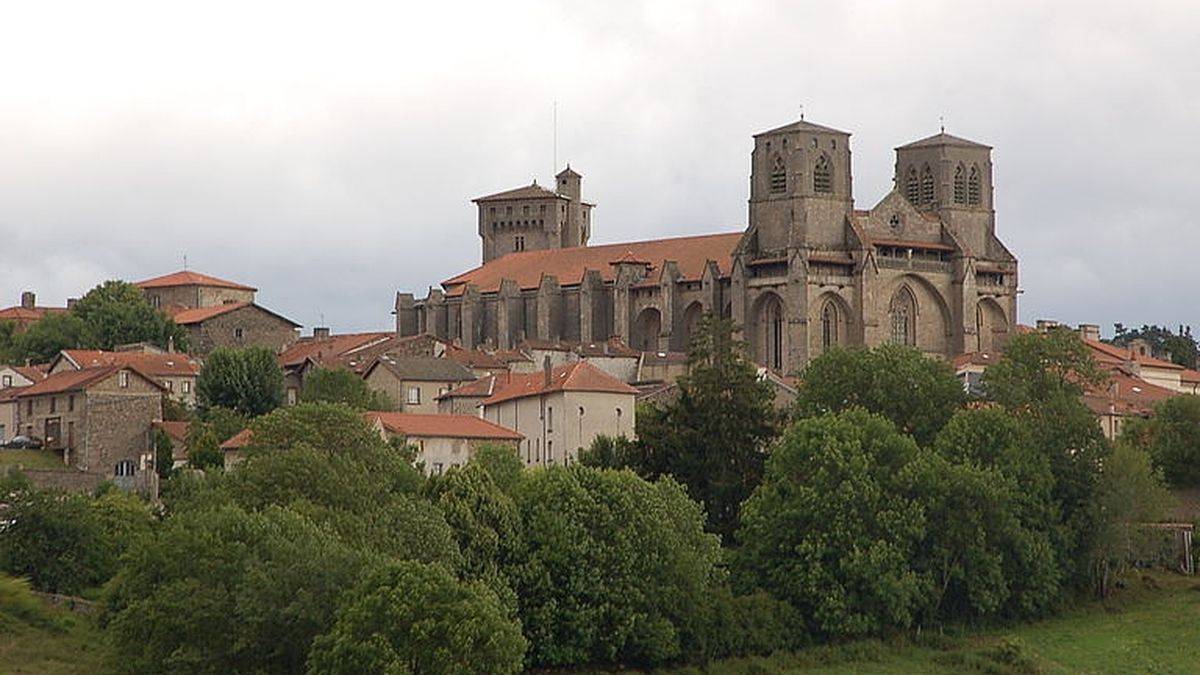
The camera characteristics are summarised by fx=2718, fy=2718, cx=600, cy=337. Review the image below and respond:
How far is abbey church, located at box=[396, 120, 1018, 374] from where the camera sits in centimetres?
12319

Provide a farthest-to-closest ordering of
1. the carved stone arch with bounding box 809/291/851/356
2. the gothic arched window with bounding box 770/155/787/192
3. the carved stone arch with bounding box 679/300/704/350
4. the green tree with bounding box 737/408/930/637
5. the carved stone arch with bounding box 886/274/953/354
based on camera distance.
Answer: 1. the carved stone arch with bounding box 679/300/704/350
2. the gothic arched window with bounding box 770/155/787/192
3. the carved stone arch with bounding box 886/274/953/354
4. the carved stone arch with bounding box 809/291/851/356
5. the green tree with bounding box 737/408/930/637

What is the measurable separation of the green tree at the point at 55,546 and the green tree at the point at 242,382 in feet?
114

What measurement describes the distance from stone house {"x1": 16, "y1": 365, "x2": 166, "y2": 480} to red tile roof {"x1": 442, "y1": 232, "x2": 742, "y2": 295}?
117 ft

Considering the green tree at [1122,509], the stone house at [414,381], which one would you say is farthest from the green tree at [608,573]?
the stone house at [414,381]

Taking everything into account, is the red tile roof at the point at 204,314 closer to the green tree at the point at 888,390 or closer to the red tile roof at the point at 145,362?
the red tile roof at the point at 145,362

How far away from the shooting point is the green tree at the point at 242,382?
11038 cm

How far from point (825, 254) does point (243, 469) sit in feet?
182

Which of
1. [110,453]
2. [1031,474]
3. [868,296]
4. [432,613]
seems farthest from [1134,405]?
[432,613]

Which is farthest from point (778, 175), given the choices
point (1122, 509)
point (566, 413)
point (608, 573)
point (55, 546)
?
point (608, 573)

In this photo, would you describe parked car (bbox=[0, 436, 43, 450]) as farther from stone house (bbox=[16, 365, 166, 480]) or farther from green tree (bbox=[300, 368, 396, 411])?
green tree (bbox=[300, 368, 396, 411])

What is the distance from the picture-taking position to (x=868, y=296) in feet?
403

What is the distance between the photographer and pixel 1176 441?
89688 millimetres

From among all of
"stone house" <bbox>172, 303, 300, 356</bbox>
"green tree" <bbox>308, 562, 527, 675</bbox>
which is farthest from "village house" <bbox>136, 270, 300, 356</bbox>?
"green tree" <bbox>308, 562, 527, 675</bbox>

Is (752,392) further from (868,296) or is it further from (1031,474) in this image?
(868,296)
